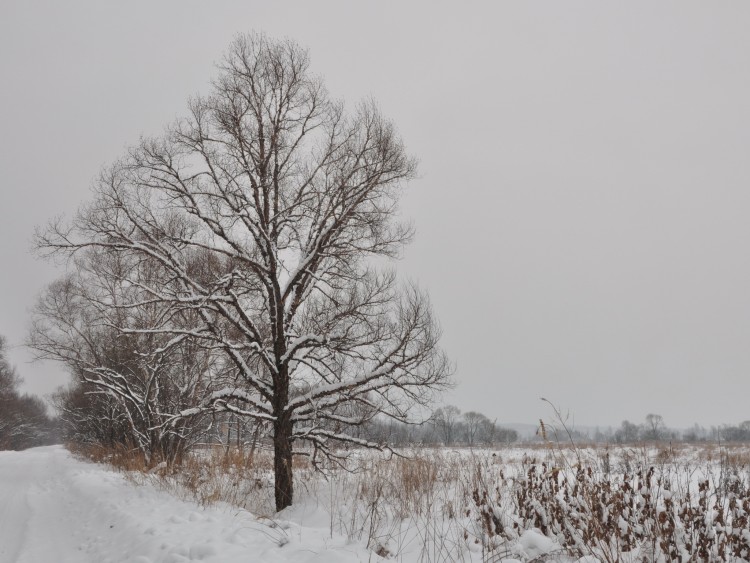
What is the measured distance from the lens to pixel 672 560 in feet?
11.3

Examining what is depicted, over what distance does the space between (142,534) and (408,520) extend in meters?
3.32

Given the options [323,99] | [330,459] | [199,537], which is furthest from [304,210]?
[199,537]

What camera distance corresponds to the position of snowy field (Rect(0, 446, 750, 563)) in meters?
3.70

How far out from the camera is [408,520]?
5.68 m

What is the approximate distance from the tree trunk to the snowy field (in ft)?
1.04

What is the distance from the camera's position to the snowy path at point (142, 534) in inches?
159

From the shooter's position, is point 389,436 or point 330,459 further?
point 389,436

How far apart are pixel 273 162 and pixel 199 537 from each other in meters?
7.28

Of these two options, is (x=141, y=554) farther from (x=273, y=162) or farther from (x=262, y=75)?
(x=262, y=75)

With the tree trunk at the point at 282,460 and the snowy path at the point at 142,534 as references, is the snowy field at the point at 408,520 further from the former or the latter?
the tree trunk at the point at 282,460

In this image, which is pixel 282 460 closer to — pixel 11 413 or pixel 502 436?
pixel 11 413

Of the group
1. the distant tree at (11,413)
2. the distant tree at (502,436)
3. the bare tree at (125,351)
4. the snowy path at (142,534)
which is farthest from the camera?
the distant tree at (11,413)

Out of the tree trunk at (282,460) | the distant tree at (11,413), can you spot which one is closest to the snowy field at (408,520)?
the tree trunk at (282,460)

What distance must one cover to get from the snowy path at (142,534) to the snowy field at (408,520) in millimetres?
24
